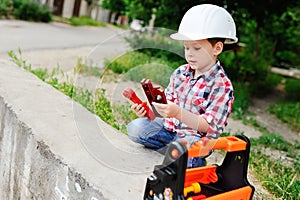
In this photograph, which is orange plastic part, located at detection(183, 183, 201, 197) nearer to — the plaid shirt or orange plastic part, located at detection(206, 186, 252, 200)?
orange plastic part, located at detection(206, 186, 252, 200)

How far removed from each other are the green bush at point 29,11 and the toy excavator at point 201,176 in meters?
16.1

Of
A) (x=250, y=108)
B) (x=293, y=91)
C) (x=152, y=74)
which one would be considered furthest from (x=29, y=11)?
Answer: (x=152, y=74)

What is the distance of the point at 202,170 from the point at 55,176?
77 centimetres

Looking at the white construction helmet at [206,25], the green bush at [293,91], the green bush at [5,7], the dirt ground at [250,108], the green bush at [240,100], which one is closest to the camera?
the white construction helmet at [206,25]

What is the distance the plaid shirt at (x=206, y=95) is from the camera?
1.80 m

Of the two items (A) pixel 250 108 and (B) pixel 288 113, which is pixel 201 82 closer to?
(B) pixel 288 113

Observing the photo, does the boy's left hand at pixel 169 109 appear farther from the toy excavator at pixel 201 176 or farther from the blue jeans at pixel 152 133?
the blue jeans at pixel 152 133

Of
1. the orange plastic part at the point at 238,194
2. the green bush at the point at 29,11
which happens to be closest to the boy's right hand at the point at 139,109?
the orange plastic part at the point at 238,194

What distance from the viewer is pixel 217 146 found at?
1609mm

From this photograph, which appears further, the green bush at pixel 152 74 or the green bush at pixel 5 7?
the green bush at pixel 5 7

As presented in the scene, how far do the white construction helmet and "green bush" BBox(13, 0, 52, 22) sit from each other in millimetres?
15827

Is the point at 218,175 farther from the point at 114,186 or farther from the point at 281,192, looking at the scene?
the point at 281,192

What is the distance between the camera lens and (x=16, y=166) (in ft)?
7.71

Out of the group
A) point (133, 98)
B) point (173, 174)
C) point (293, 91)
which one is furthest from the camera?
point (293, 91)
